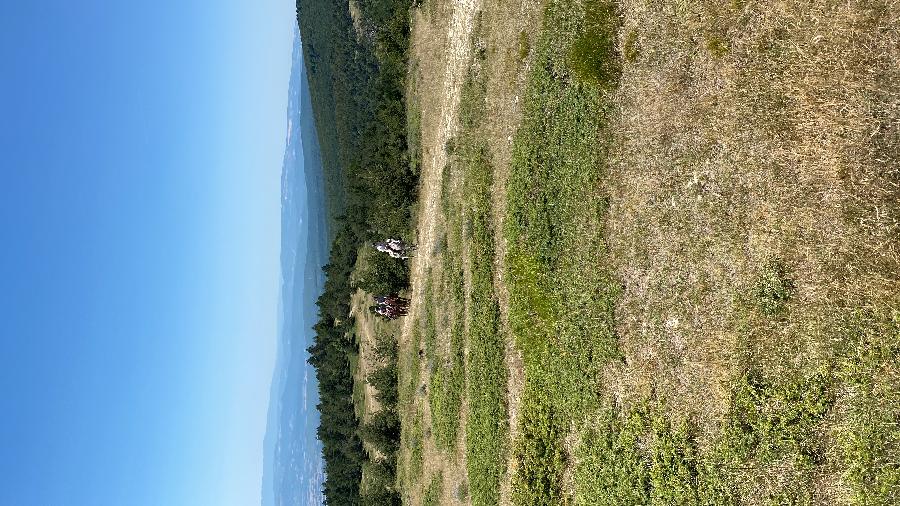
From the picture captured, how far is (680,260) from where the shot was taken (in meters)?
19.1

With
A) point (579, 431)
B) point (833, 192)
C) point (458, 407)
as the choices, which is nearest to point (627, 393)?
point (579, 431)

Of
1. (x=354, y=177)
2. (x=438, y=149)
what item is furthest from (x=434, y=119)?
(x=354, y=177)

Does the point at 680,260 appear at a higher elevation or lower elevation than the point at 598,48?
lower

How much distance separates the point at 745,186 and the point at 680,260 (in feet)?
9.06

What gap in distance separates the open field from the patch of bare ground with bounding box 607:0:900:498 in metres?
0.05

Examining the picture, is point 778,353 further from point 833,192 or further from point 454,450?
point 454,450

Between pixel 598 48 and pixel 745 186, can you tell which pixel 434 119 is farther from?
pixel 745 186

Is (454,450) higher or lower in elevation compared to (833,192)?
lower

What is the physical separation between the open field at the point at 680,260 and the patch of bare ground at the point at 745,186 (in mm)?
54

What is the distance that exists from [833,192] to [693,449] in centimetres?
731

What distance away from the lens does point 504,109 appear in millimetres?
30406

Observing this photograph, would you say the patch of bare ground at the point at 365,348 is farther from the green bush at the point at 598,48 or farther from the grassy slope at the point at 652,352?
the green bush at the point at 598,48

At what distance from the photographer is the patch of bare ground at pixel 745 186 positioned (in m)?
14.9

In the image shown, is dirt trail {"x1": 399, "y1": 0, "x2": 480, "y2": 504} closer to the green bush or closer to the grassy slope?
the grassy slope
